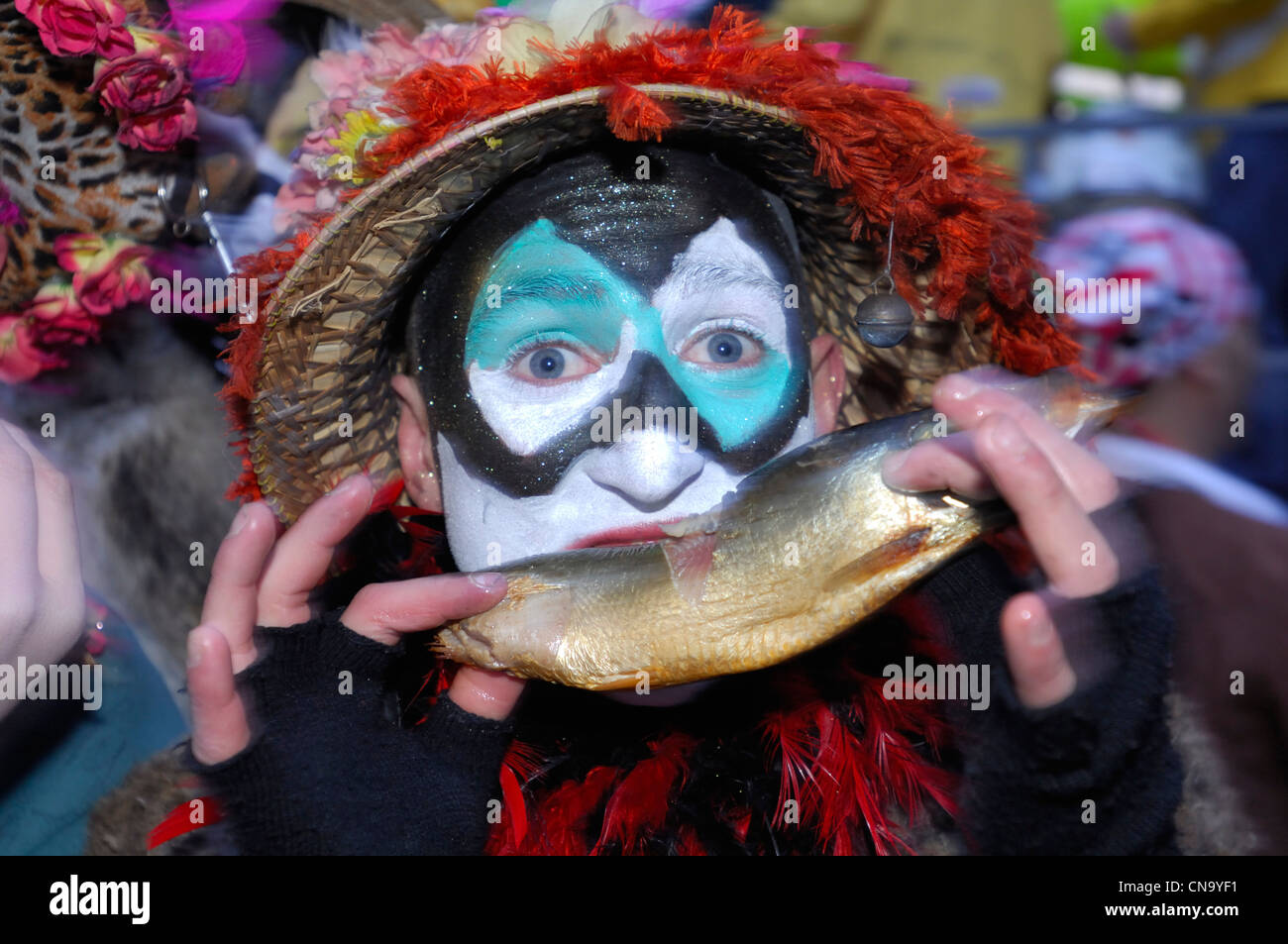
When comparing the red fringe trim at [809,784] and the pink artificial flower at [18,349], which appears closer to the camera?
the red fringe trim at [809,784]

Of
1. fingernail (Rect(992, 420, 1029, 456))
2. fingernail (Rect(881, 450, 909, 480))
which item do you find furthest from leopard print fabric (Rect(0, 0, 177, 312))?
fingernail (Rect(992, 420, 1029, 456))

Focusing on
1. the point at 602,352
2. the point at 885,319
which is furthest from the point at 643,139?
the point at 885,319

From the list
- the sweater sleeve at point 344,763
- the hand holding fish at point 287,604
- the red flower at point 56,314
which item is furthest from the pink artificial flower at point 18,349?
the sweater sleeve at point 344,763

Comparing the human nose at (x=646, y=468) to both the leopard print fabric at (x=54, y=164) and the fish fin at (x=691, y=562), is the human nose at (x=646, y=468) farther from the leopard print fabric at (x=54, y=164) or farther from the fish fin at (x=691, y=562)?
the leopard print fabric at (x=54, y=164)

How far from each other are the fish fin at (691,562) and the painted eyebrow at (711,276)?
43cm

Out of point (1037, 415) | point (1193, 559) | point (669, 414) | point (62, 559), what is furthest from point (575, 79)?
point (1193, 559)

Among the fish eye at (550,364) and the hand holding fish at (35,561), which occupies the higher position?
the fish eye at (550,364)

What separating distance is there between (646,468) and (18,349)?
1192 millimetres

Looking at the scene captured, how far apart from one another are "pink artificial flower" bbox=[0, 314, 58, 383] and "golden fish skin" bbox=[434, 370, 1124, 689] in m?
1.03

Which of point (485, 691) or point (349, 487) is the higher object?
point (349, 487)

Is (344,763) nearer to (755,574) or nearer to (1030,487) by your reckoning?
(755,574)

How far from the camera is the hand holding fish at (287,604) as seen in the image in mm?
1522

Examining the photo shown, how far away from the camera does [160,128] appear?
1912 mm

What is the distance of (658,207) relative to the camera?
177cm
